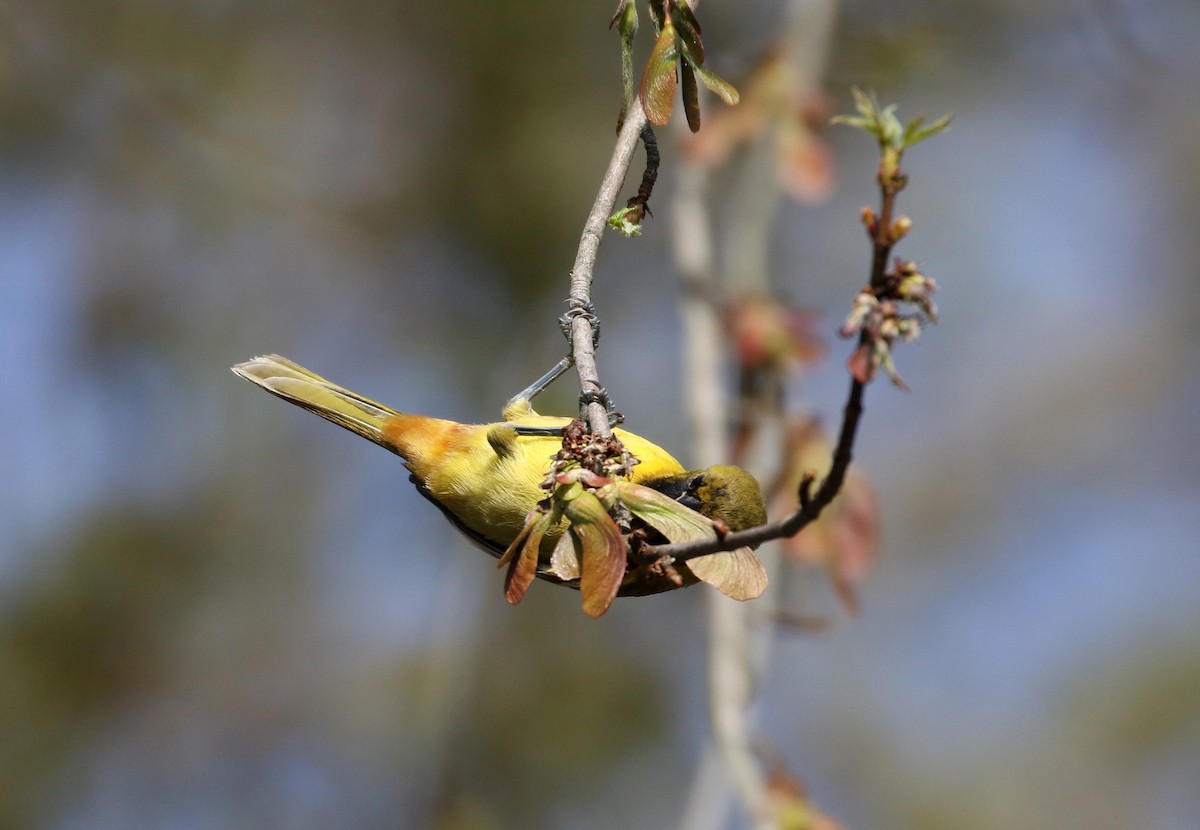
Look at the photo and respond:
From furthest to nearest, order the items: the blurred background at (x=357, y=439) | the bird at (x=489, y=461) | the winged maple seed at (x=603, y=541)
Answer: the blurred background at (x=357, y=439) < the bird at (x=489, y=461) < the winged maple seed at (x=603, y=541)

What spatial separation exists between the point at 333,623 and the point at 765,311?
7504 millimetres

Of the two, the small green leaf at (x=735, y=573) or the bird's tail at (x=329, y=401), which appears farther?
the bird's tail at (x=329, y=401)

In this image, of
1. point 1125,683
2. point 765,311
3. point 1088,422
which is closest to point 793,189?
point 765,311

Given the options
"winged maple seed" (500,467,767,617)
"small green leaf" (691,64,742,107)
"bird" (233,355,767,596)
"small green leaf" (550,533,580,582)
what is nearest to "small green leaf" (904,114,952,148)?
"small green leaf" (691,64,742,107)

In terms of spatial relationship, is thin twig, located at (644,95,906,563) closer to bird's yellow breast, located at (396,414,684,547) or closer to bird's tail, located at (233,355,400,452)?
bird's yellow breast, located at (396,414,684,547)

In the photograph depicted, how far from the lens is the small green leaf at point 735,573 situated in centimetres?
179

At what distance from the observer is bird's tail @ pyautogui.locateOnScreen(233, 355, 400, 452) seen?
4004 millimetres

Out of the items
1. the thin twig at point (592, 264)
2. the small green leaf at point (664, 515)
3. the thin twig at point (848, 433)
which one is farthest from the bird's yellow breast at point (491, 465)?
the thin twig at point (848, 433)

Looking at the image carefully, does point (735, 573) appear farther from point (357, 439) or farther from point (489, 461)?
point (357, 439)

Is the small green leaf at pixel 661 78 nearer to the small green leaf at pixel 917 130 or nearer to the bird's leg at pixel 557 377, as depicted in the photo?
the small green leaf at pixel 917 130

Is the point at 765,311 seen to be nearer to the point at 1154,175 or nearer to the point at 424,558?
Result: the point at 424,558

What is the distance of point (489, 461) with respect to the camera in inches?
145

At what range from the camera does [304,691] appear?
34.1 ft

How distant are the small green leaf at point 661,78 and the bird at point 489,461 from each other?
4.88 feet
